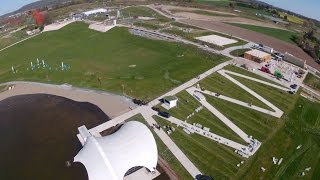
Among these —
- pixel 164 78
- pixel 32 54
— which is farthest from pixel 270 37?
pixel 32 54

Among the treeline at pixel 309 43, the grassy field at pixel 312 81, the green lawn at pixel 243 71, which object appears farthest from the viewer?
the treeline at pixel 309 43

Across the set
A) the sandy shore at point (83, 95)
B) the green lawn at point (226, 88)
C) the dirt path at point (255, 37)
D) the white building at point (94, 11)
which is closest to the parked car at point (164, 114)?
the sandy shore at point (83, 95)

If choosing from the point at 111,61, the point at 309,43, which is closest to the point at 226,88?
the point at 111,61

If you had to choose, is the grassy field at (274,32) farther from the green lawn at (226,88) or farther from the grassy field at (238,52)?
the green lawn at (226,88)

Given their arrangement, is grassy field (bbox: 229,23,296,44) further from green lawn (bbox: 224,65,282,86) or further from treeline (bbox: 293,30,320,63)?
green lawn (bbox: 224,65,282,86)

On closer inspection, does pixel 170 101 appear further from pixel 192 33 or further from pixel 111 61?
pixel 192 33

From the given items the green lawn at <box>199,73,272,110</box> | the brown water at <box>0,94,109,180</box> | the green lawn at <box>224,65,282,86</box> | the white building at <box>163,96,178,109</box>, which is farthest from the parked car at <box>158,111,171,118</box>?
the green lawn at <box>224,65,282,86</box>
